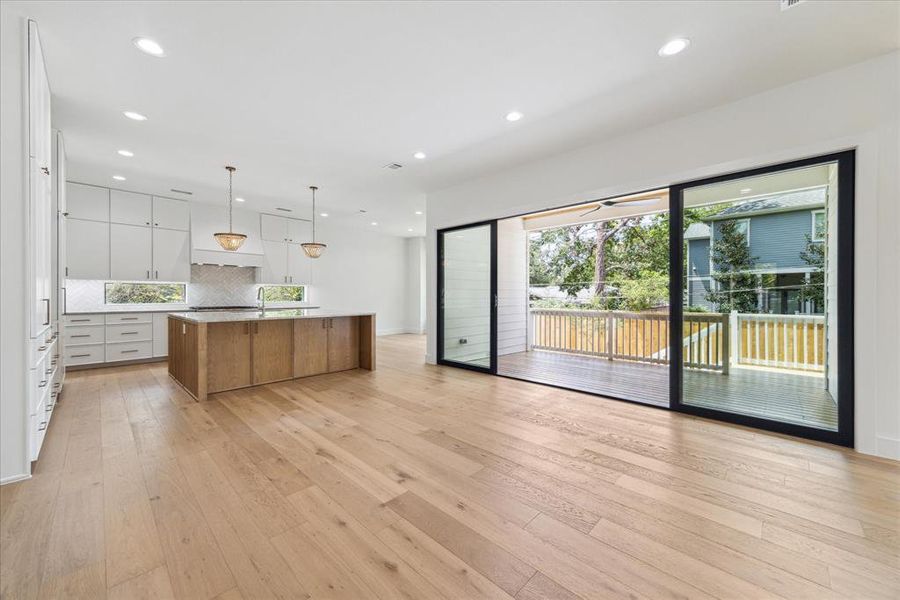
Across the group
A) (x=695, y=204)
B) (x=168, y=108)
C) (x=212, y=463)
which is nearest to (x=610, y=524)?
(x=212, y=463)

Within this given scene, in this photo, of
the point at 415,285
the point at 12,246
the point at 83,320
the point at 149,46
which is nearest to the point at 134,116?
the point at 149,46

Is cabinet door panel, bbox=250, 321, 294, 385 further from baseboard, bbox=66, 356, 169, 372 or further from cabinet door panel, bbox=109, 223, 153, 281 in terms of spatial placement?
cabinet door panel, bbox=109, 223, 153, 281

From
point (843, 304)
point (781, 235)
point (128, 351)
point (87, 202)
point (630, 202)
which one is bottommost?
point (128, 351)

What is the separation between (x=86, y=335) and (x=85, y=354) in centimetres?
28

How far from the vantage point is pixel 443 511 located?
71.2 inches

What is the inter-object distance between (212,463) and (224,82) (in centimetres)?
281

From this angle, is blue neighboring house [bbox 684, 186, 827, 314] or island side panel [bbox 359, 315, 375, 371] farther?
island side panel [bbox 359, 315, 375, 371]

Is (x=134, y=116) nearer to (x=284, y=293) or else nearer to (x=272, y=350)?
(x=272, y=350)

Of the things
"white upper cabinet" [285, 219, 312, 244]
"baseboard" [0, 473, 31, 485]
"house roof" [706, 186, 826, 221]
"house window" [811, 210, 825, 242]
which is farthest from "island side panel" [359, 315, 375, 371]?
"house window" [811, 210, 825, 242]

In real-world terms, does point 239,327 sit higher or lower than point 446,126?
lower

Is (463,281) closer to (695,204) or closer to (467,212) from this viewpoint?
(467,212)

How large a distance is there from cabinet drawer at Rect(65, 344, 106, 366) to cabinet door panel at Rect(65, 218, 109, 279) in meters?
1.04

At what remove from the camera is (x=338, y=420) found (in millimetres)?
3098

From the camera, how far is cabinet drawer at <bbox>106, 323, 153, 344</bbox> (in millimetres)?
5340
